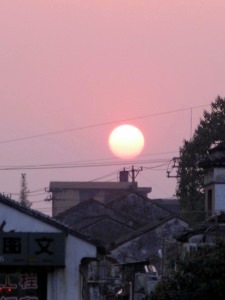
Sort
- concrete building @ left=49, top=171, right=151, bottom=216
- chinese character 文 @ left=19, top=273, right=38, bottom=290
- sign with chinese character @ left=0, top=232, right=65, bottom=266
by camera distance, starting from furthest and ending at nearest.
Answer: concrete building @ left=49, top=171, right=151, bottom=216
chinese character 文 @ left=19, top=273, right=38, bottom=290
sign with chinese character @ left=0, top=232, right=65, bottom=266

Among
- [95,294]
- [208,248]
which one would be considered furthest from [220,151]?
[208,248]

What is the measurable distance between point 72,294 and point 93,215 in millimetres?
47022

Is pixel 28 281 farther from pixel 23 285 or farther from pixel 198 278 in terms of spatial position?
pixel 198 278

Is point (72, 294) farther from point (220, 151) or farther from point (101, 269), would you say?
point (101, 269)

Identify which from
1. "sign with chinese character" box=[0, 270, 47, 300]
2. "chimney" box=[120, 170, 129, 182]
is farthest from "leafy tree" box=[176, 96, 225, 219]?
"sign with chinese character" box=[0, 270, 47, 300]

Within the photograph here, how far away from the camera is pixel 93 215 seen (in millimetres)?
75812

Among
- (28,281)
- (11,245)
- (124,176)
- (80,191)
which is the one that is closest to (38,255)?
(11,245)

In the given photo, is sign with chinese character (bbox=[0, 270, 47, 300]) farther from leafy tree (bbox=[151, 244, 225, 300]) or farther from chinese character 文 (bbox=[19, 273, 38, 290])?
leafy tree (bbox=[151, 244, 225, 300])

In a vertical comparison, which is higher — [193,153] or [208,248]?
[193,153]

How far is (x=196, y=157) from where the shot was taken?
66375 millimetres

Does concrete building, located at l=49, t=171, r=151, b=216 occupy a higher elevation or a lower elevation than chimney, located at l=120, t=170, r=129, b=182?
lower

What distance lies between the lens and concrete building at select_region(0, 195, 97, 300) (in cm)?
2841

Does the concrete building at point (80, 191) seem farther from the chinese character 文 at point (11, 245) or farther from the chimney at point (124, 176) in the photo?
the chinese character 文 at point (11, 245)

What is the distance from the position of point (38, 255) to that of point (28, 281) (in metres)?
1.04
